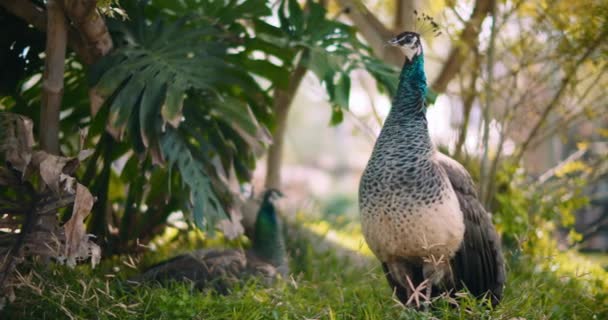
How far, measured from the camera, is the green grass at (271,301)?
331 centimetres

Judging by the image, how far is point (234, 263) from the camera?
14.4 ft

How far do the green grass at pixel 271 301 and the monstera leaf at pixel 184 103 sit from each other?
0.46 m

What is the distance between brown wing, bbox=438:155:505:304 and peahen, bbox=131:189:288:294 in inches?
50.9

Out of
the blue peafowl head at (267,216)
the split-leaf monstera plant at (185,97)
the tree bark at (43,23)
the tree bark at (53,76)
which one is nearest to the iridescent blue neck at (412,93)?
the split-leaf monstera plant at (185,97)

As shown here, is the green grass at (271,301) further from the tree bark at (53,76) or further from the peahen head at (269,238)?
the tree bark at (53,76)

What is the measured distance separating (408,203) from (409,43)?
0.81 metres

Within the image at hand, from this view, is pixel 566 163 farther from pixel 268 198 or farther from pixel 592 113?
pixel 268 198

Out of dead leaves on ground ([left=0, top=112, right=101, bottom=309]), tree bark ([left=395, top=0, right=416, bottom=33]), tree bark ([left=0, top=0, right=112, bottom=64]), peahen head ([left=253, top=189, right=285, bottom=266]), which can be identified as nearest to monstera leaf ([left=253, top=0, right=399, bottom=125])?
tree bark ([left=395, top=0, right=416, bottom=33])

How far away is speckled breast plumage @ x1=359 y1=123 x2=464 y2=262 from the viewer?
130 inches

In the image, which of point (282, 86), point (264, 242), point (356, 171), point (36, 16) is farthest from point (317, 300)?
point (356, 171)

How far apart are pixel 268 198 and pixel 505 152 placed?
197cm

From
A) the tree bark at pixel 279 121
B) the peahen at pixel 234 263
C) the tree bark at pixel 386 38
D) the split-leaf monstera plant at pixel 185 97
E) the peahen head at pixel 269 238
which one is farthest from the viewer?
the tree bark at pixel 279 121

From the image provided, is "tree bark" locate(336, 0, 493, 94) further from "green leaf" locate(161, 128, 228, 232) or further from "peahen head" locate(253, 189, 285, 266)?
"green leaf" locate(161, 128, 228, 232)

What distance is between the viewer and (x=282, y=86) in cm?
479
